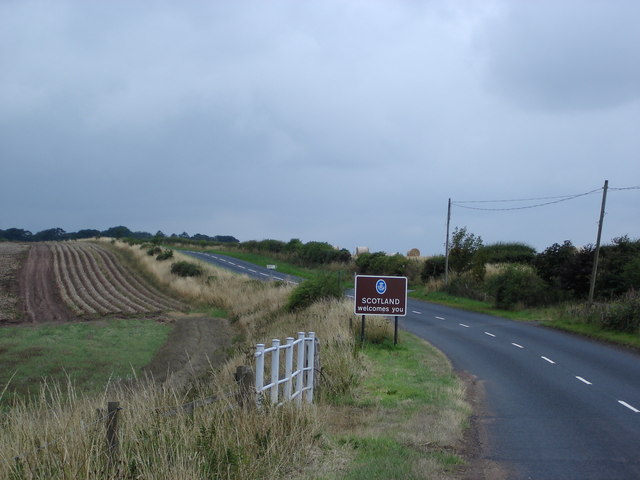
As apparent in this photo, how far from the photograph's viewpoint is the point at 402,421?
40.1 ft

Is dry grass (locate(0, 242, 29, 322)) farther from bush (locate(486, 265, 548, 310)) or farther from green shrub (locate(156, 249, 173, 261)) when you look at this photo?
bush (locate(486, 265, 548, 310))

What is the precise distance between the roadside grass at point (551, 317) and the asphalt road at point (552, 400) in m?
0.87

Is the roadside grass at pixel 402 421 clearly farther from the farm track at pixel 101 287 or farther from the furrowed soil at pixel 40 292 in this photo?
the farm track at pixel 101 287

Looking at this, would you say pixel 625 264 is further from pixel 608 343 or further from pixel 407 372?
pixel 407 372

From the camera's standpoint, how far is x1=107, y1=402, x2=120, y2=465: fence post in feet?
24.1

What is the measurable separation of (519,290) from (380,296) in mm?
20572

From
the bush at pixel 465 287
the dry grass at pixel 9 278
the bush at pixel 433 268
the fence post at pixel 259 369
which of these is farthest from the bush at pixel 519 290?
the fence post at pixel 259 369

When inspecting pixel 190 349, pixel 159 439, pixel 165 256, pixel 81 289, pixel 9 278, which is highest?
pixel 165 256

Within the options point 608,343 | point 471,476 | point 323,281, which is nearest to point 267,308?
point 323,281

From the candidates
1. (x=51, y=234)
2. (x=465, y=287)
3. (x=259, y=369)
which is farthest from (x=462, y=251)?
(x=51, y=234)

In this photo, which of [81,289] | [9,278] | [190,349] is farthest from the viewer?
[9,278]

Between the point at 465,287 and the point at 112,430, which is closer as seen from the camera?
the point at 112,430

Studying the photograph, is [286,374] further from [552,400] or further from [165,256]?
[165,256]

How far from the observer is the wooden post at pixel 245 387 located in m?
9.71
